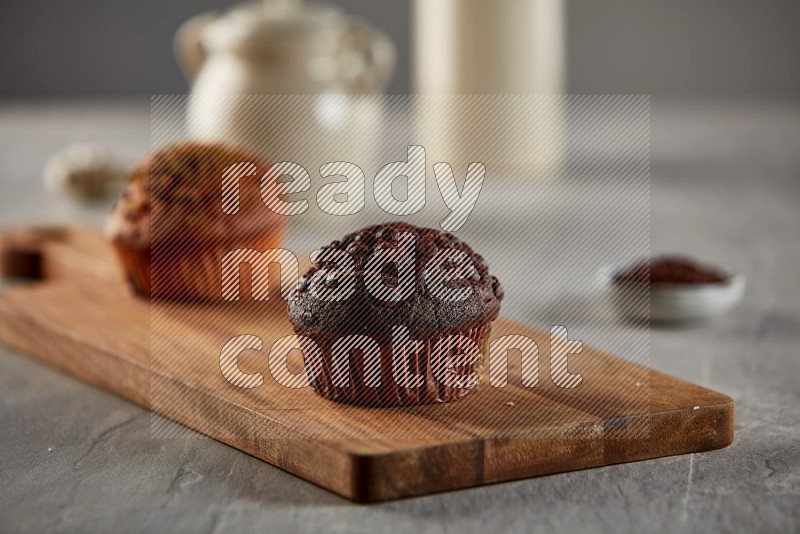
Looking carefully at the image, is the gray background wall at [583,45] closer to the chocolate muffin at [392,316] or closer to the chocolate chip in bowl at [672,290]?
the chocolate chip in bowl at [672,290]

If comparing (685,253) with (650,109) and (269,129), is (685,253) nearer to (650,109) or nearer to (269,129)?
(269,129)

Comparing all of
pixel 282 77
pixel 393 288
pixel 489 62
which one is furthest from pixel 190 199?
pixel 489 62

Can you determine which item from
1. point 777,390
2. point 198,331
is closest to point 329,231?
point 198,331

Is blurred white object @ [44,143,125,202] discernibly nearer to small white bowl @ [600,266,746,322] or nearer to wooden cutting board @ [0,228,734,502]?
wooden cutting board @ [0,228,734,502]

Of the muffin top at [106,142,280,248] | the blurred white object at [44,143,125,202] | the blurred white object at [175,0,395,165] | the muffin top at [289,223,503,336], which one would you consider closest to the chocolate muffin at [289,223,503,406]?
the muffin top at [289,223,503,336]

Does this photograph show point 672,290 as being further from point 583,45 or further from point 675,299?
point 583,45

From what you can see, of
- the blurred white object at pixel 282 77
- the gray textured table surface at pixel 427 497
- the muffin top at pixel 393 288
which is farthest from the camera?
the blurred white object at pixel 282 77

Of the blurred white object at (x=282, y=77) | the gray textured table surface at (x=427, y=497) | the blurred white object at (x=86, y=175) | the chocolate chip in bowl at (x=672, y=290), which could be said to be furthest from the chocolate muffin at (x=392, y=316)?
the blurred white object at (x=86, y=175)
